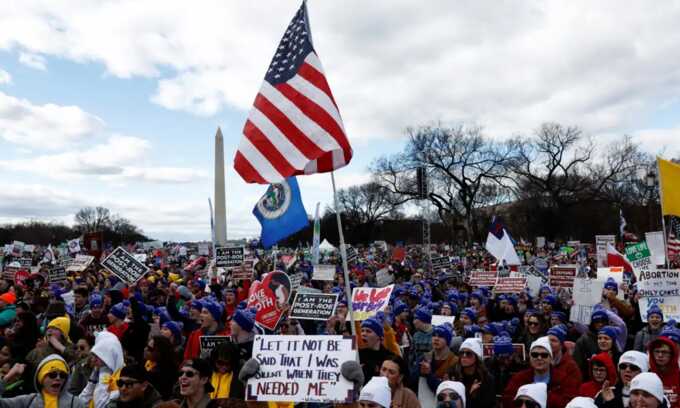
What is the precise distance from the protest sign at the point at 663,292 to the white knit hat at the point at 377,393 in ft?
23.1

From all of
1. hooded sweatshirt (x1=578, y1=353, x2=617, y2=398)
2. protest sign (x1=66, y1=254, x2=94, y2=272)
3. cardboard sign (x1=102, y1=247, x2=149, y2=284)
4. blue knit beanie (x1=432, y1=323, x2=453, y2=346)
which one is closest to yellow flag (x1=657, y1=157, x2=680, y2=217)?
hooded sweatshirt (x1=578, y1=353, x2=617, y2=398)

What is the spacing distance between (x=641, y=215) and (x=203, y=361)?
63.2 m

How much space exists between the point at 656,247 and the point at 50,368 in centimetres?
1164

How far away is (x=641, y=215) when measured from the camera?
198 ft

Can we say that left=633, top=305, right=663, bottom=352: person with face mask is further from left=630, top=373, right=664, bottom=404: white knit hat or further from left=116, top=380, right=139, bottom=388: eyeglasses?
left=116, top=380, right=139, bottom=388: eyeglasses

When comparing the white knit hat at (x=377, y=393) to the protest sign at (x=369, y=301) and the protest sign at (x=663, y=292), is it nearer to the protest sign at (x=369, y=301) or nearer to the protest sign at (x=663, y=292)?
the protest sign at (x=369, y=301)

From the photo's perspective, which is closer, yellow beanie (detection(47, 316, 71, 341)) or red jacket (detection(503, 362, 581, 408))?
red jacket (detection(503, 362, 581, 408))

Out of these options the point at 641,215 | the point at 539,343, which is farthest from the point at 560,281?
the point at 641,215

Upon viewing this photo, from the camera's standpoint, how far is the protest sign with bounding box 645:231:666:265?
12430mm

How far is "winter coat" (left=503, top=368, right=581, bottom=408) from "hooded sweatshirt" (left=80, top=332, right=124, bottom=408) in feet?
11.6

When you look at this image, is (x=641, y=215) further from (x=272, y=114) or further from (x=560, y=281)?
(x=272, y=114)

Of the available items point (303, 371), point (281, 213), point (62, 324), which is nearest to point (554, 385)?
point (303, 371)

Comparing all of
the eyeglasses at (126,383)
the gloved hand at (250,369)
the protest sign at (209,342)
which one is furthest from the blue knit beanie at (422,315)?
the eyeglasses at (126,383)

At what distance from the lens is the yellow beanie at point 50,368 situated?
4.96 m
